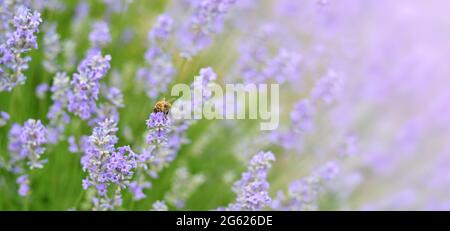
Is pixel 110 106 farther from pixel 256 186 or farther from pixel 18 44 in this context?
pixel 256 186

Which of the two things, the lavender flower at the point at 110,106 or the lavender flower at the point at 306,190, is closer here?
the lavender flower at the point at 110,106

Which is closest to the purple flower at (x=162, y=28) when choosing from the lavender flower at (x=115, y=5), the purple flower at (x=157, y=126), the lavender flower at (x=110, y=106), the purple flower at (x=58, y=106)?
the lavender flower at (x=110, y=106)

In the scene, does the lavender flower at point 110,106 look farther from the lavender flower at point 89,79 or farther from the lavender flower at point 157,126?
the lavender flower at point 157,126

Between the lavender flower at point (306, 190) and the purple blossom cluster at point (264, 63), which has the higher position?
the purple blossom cluster at point (264, 63)

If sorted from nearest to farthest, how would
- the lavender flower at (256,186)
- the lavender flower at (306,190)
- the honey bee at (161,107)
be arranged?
the honey bee at (161,107) → the lavender flower at (256,186) → the lavender flower at (306,190)

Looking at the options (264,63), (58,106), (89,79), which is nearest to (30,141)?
(58,106)

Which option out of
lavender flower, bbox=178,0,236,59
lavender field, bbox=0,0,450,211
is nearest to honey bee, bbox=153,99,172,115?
lavender field, bbox=0,0,450,211

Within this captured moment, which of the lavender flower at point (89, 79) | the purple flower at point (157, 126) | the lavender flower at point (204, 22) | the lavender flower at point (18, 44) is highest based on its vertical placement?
the lavender flower at point (204, 22)

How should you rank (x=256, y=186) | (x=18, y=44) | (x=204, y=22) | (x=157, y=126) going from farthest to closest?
(x=204, y=22) < (x=256, y=186) < (x=18, y=44) < (x=157, y=126)
